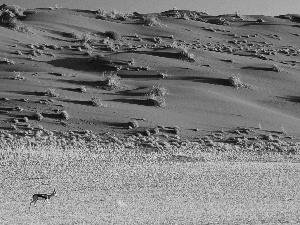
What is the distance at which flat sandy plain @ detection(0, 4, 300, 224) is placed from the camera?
11844 millimetres

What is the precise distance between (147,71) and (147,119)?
8451 millimetres

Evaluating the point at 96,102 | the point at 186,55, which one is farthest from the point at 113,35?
the point at 96,102

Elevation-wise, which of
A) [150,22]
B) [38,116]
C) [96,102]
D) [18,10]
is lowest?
[38,116]

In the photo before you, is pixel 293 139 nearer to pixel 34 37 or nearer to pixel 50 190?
pixel 50 190

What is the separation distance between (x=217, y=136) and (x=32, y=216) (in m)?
18.8

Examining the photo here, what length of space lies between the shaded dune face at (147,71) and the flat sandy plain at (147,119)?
0.11 metres

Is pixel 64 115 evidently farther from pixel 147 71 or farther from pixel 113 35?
pixel 113 35

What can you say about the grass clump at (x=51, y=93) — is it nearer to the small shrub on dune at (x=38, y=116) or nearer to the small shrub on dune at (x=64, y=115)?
the small shrub on dune at (x=64, y=115)

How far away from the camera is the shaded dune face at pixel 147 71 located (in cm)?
2967

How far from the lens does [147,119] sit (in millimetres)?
29094

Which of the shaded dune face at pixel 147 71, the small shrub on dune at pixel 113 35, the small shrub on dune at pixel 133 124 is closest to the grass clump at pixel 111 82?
the shaded dune face at pixel 147 71

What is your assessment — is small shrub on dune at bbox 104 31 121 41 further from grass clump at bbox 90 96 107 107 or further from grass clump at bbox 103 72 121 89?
grass clump at bbox 90 96 107 107

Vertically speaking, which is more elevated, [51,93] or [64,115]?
[51,93]

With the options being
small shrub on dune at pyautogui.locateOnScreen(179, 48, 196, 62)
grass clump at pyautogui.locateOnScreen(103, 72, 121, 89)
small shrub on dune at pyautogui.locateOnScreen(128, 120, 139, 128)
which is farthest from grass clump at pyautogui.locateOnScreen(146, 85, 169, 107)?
small shrub on dune at pyautogui.locateOnScreen(179, 48, 196, 62)
